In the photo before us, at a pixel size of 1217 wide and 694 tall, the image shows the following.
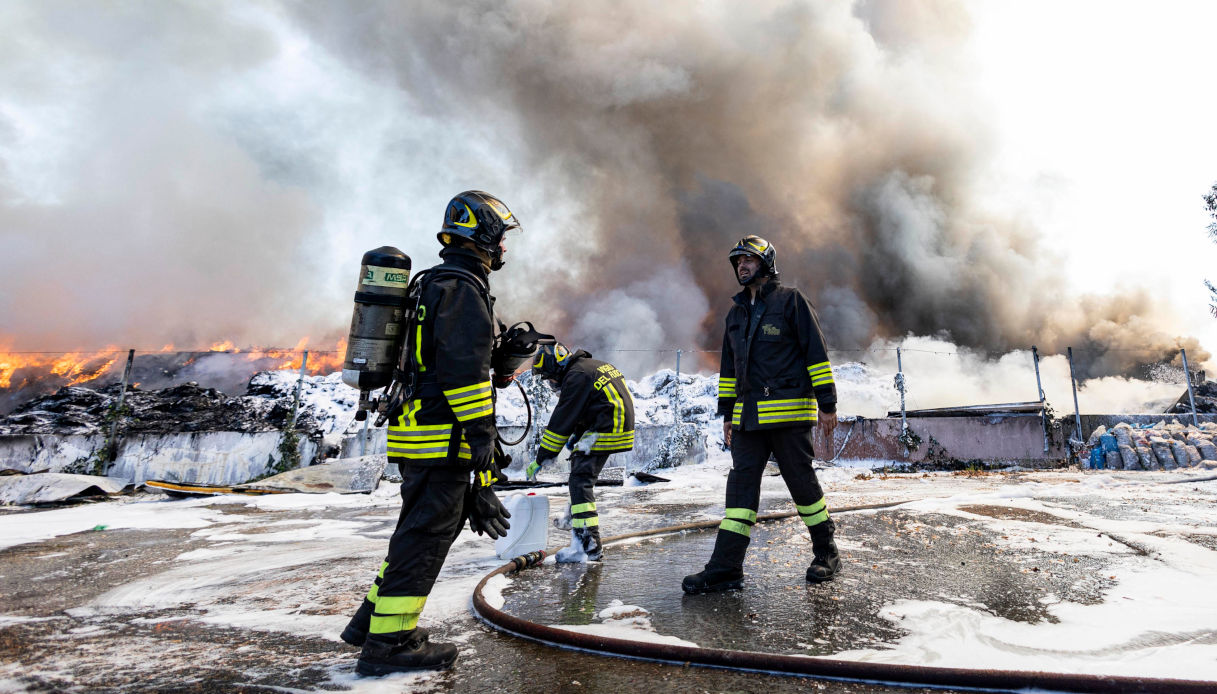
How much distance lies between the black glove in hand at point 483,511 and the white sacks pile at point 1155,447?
16.1 metres

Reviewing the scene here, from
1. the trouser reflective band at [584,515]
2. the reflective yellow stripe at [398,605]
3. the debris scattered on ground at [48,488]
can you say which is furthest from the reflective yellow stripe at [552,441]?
the debris scattered on ground at [48,488]

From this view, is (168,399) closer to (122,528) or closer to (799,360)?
(122,528)

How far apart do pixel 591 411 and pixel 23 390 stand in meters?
25.9

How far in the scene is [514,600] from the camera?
2.97 meters

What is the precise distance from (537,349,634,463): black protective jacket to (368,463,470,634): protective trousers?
6.61ft

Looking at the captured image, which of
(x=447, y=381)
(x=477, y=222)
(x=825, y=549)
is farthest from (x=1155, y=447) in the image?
(x=447, y=381)

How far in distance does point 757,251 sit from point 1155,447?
15005 millimetres

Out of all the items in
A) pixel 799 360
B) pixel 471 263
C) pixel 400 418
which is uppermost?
pixel 471 263

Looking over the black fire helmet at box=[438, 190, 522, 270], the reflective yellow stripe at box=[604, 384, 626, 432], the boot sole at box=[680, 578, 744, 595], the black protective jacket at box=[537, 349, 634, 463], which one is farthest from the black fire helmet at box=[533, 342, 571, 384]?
the boot sole at box=[680, 578, 744, 595]

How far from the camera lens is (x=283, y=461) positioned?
1228 centimetres

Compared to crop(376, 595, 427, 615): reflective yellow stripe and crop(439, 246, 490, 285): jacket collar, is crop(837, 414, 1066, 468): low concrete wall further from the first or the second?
crop(376, 595, 427, 615): reflective yellow stripe

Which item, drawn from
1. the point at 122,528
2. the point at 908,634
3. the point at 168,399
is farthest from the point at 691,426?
the point at 168,399

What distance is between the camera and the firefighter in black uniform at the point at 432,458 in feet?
7.00

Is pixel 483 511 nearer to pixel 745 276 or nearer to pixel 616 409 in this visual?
pixel 616 409
